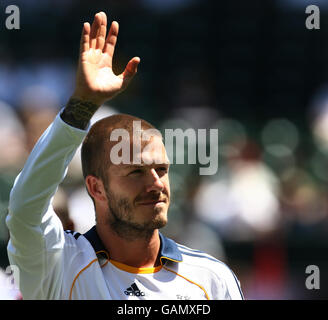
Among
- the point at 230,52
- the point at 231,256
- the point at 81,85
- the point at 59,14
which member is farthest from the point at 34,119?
the point at 81,85

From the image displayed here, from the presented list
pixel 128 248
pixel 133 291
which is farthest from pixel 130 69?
pixel 133 291

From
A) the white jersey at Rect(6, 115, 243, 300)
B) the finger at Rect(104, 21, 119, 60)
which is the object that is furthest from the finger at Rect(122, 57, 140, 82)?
A: the white jersey at Rect(6, 115, 243, 300)

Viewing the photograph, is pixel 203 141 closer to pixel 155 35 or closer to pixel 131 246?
pixel 155 35

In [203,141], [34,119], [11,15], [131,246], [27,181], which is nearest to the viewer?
[27,181]

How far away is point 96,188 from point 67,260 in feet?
1.10

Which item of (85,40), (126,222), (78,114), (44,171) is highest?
(85,40)

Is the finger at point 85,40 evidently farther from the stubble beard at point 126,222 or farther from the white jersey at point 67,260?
the stubble beard at point 126,222

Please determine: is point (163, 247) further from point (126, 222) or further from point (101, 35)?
point (101, 35)

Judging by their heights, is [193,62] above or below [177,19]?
below

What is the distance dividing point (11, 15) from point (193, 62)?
9.20ft

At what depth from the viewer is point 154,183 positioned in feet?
8.43

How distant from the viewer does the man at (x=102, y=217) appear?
224 centimetres

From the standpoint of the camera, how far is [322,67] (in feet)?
31.8

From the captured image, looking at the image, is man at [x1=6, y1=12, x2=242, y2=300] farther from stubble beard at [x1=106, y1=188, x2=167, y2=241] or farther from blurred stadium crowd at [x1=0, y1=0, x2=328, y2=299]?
blurred stadium crowd at [x1=0, y1=0, x2=328, y2=299]
